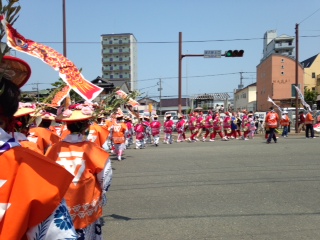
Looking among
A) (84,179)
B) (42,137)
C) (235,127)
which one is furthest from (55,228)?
(235,127)

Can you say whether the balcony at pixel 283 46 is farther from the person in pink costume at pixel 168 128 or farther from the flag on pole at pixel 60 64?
the flag on pole at pixel 60 64

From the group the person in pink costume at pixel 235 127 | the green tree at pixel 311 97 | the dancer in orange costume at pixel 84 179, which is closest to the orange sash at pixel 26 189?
the dancer in orange costume at pixel 84 179

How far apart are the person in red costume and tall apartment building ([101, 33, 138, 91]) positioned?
7119 centimetres

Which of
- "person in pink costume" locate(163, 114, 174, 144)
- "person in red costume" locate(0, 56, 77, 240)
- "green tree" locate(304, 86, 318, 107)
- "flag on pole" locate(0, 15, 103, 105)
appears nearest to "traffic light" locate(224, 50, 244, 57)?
"person in pink costume" locate(163, 114, 174, 144)

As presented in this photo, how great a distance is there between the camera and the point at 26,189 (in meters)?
1.29

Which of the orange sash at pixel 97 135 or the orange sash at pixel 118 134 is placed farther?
the orange sash at pixel 118 134

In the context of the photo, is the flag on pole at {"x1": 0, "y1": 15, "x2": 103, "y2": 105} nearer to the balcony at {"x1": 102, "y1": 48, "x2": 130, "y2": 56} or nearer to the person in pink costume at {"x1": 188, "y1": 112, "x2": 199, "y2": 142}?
the person in pink costume at {"x1": 188, "y1": 112, "x2": 199, "y2": 142}

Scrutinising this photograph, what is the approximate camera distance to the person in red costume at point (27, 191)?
127 centimetres

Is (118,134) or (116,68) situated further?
(116,68)

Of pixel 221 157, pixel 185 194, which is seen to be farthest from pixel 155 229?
pixel 221 157

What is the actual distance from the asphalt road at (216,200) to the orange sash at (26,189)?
3024mm

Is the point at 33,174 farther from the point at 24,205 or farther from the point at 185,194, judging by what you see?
the point at 185,194

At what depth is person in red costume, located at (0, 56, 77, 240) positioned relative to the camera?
1267 mm

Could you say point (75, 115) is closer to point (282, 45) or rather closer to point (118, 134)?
point (118, 134)
